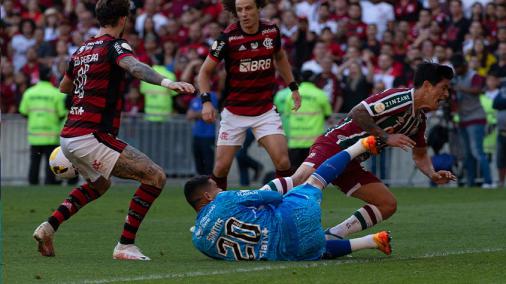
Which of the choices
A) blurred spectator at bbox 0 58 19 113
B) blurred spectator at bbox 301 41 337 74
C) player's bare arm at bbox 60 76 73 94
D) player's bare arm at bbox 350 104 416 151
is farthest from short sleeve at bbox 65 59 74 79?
blurred spectator at bbox 0 58 19 113

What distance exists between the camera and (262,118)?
45.6 feet

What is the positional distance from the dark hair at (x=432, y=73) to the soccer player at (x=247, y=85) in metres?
2.97

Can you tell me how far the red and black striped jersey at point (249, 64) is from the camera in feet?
45.1

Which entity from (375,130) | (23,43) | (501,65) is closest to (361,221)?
(375,130)

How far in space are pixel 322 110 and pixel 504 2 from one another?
483 centimetres

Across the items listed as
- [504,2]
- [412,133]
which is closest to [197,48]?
[504,2]

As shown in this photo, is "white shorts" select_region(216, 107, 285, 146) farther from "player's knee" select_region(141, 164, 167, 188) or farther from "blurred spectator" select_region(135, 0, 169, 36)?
"blurred spectator" select_region(135, 0, 169, 36)

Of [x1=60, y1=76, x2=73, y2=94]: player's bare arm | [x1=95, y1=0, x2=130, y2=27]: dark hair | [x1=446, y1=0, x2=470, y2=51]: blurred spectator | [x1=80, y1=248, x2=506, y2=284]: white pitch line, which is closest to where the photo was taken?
[x1=80, y1=248, x2=506, y2=284]: white pitch line

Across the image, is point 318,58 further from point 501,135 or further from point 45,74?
point 45,74

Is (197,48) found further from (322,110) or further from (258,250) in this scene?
(258,250)

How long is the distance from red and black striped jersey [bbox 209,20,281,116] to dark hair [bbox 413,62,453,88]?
3108 millimetres

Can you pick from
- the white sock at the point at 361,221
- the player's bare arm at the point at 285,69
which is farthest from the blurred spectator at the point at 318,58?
the white sock at the point at 361,221

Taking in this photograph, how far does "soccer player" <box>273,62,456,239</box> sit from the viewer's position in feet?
36.0

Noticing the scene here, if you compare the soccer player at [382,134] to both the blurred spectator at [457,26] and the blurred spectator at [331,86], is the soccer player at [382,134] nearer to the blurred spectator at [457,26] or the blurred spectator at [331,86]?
the blurred spectator at [331,86]
